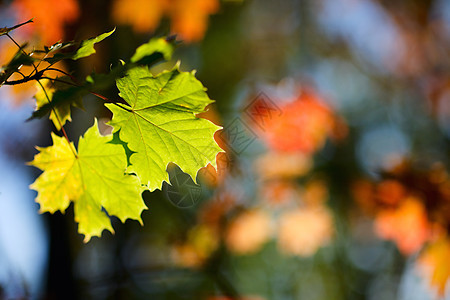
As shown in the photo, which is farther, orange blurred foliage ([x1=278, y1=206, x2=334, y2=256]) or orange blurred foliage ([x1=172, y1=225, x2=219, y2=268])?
orange blurred foliage ([x1=278, y1=206, x2=334, y2=256])

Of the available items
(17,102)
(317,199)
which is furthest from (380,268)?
(17,102)

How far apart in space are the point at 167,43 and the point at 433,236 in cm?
217

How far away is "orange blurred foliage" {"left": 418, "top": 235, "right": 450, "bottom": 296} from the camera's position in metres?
Result: 2.23

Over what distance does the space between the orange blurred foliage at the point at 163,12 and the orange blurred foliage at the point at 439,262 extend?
2.20 metres

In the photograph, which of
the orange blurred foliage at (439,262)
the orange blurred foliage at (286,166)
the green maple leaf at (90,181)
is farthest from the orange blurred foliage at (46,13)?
the orange blurred foliage at (439,262)

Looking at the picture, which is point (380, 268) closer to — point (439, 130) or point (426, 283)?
point (439, 130)

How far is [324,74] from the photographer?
769 centimetres

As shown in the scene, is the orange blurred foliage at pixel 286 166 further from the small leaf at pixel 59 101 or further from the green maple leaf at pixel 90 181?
the small leaf at pixel 59 101

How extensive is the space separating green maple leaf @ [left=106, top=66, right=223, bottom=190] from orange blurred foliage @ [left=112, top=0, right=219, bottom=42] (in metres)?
2.24

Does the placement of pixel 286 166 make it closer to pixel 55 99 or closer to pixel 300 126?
pixel 300 126

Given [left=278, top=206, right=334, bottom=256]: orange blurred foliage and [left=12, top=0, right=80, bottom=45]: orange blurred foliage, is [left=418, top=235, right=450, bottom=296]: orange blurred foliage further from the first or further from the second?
[left=12, top=0, right=80, bottom=45]: orange blurred foliage

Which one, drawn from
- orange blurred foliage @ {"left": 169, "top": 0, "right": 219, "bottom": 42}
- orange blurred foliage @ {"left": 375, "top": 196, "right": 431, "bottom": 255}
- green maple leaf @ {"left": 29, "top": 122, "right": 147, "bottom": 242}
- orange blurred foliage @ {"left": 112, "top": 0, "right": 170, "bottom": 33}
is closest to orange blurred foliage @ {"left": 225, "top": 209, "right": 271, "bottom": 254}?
orange blurred foliage @ {"left": 375, "top": 196, "right": 431, "bottom": 255}

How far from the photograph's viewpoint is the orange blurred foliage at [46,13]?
95.4 inches

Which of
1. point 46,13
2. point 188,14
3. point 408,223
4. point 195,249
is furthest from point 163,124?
point 195,249
